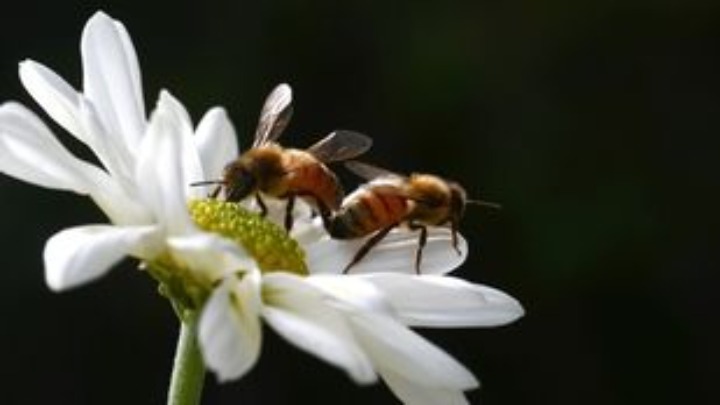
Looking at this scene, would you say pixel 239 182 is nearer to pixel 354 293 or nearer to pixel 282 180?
pixel 282 180

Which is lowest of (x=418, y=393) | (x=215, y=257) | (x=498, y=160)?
(x=498, y=160)

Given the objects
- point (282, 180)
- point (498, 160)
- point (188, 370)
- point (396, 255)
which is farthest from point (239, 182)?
point (498, 160)

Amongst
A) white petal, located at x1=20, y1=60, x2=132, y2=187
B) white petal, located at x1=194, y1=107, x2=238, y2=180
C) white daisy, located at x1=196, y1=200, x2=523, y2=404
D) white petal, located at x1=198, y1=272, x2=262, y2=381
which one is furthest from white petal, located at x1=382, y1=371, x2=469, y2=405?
white petal, located at x1=194, y1=107, x2=238, y2=180

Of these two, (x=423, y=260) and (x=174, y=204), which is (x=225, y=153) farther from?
(x=174, y=204)

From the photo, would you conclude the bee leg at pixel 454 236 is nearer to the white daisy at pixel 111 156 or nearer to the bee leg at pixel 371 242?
the bee leg at pixel 371 242

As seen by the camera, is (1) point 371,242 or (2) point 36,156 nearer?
(2) point 36,156

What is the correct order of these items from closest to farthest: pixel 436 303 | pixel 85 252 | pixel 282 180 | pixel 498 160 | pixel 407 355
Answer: pixel 85 252, pixel 407 355, pixel 436 303, pixel 282 180, pixel 498 160

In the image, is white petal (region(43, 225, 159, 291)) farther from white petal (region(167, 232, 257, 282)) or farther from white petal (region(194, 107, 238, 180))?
white petal (region(194, 107, 238, 180))
